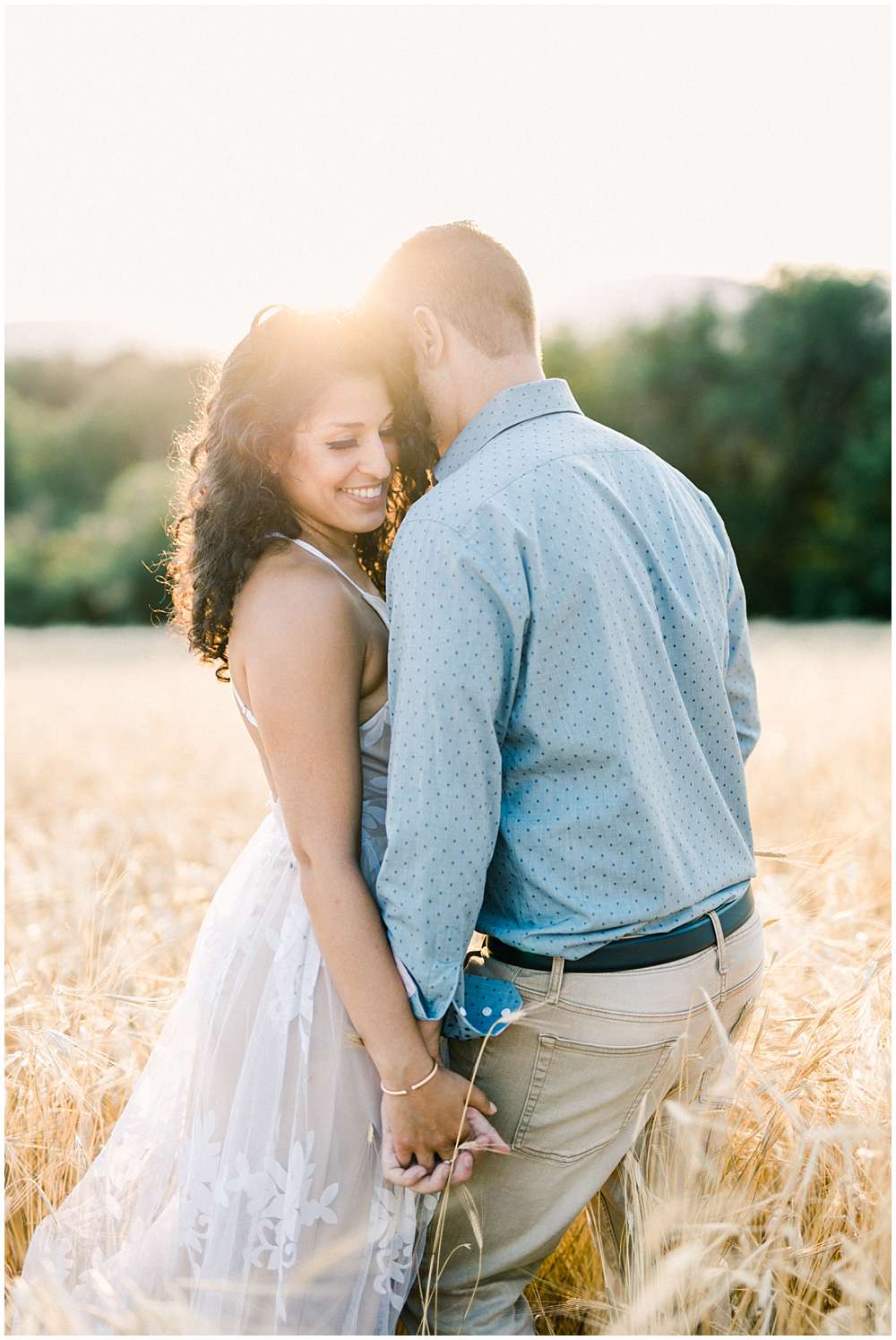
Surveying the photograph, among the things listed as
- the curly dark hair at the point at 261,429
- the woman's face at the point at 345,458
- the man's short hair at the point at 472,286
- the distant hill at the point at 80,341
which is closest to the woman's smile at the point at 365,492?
A: the woman's face at the point at 345,458

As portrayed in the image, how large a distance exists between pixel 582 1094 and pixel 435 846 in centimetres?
55

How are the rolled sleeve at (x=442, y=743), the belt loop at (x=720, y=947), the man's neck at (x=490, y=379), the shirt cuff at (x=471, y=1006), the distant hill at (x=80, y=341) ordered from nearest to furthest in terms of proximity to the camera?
the rolled sleeve at (x=442, y=743)
the shirt cuff at (x=471, y=1006)
the belt loop at (x=720, y=947)
the man's neck at (x=490, y=379)
the distant hill at (x=80, y=341)

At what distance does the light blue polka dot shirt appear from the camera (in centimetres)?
202

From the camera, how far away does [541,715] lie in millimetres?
2070

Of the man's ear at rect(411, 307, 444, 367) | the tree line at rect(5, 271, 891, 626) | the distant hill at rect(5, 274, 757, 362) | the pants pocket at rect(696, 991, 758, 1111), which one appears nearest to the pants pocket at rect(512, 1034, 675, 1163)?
the pants pocket at rect(696, 991, 758, 1111)

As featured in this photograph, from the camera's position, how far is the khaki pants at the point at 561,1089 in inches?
84.8

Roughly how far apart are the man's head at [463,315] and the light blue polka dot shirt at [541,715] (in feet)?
0.53

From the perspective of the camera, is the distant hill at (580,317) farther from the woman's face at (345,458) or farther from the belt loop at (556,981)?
the belt loop at (556,981)

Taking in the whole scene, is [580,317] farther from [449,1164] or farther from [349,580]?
[449,1164]

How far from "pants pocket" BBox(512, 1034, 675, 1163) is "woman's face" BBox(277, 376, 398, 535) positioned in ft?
3.67

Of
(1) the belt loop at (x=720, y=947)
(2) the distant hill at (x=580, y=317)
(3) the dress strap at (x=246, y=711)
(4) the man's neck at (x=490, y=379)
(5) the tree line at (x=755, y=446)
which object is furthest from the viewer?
(2) the distant hill at (x=580, y=317)

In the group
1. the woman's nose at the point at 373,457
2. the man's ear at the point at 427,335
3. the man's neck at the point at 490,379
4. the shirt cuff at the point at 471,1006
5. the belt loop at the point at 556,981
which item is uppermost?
the man's ear at the point at 427,335

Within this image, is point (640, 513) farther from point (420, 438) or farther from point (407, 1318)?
point (407, 1318)

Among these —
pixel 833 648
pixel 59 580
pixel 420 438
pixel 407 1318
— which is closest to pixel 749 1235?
A: pixel 407 1318
